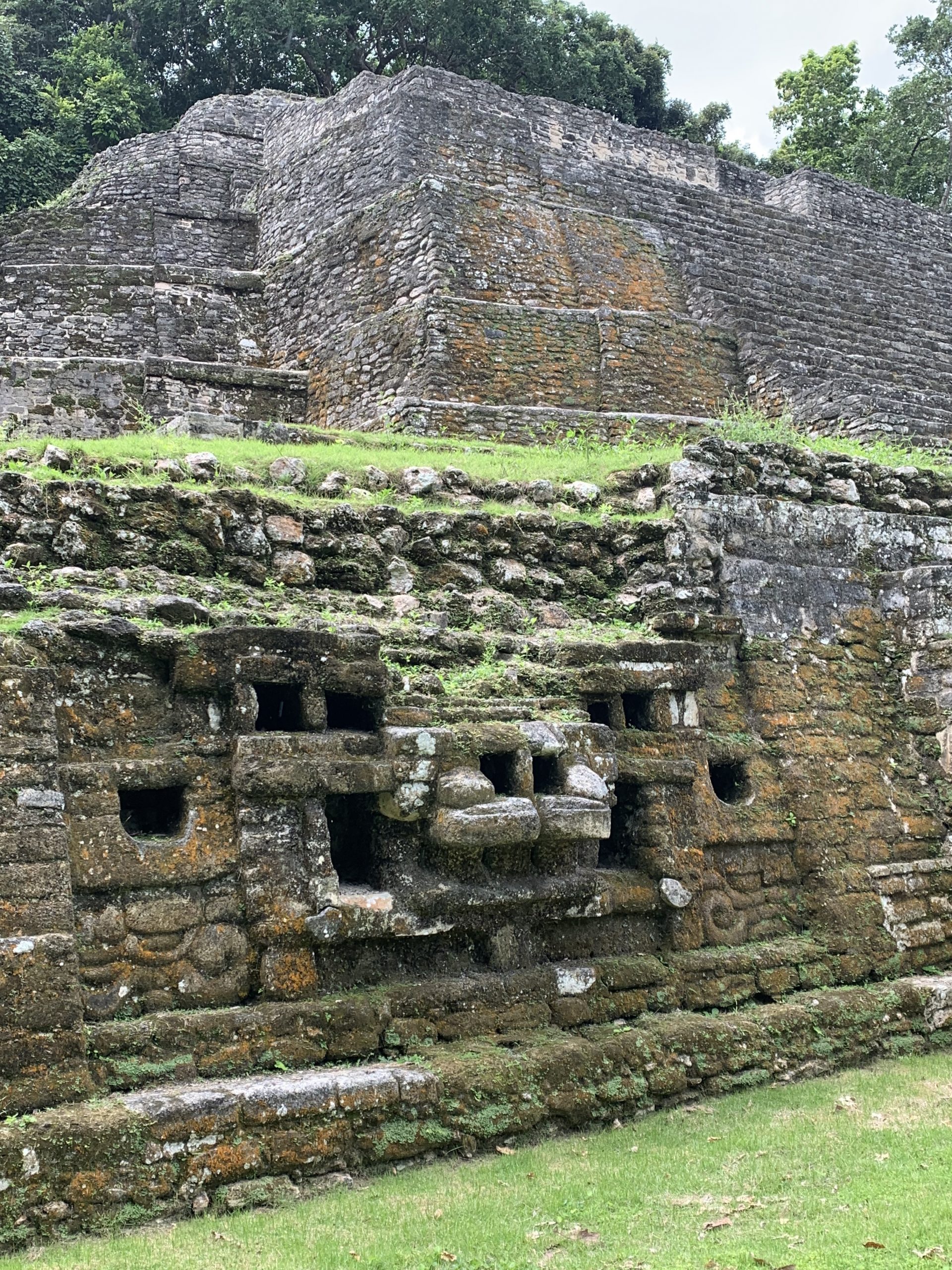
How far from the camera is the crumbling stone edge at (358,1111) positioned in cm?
425

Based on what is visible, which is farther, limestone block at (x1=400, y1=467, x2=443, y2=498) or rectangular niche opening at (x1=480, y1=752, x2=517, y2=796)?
limestone block at (x1=400, y1=467, x2=443, y2=498)

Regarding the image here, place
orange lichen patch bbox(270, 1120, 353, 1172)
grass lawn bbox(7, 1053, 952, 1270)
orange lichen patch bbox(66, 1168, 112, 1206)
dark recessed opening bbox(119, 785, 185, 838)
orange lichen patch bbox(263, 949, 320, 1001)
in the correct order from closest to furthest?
grass lawn bbox(7, 1053, 952, 1270), orange lichen patch bbox(66, 1168, 112, 1206), orange lichen patch bbox(270, 1120, 353, 1172), orange lichen patch bbox(263, 949, 320, 1001), dark recessed opening bbox(119, 785, 185, 838)

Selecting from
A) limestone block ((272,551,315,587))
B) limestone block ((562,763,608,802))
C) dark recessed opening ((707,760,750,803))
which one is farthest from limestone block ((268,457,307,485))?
dark recessed opening ((707,760,750,803))

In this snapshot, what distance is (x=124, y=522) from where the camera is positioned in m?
6.29

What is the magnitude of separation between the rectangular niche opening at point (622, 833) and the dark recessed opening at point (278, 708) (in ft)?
5.97

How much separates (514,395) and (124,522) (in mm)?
7433

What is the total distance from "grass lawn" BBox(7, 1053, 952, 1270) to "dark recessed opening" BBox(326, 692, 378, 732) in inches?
81.9

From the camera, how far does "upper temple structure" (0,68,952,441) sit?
1308 centimetres

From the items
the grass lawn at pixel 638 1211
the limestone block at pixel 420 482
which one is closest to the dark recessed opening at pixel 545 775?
the grass lawn at pixel 638 1211

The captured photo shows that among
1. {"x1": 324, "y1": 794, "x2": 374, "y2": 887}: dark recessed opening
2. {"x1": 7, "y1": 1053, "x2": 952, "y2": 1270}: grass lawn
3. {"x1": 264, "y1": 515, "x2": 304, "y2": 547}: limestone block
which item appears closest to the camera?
{"x1": 7, "y1": 1053, "x2": 952, "y2": 1270}: grass lawn

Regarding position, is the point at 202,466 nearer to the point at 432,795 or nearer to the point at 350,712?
the point at 350,712

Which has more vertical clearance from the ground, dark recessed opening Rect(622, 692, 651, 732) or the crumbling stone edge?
A: dark recessed opening Rect(622, 692, 651, 732)

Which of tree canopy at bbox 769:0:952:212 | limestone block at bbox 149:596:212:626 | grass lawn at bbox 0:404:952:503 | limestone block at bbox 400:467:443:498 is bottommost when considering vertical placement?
limestone block at bbox 149:596:212:626

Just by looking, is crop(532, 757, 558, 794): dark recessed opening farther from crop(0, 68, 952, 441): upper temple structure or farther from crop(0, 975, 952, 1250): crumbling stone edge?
crop(0, 68, 952, 441): upper temple structure
